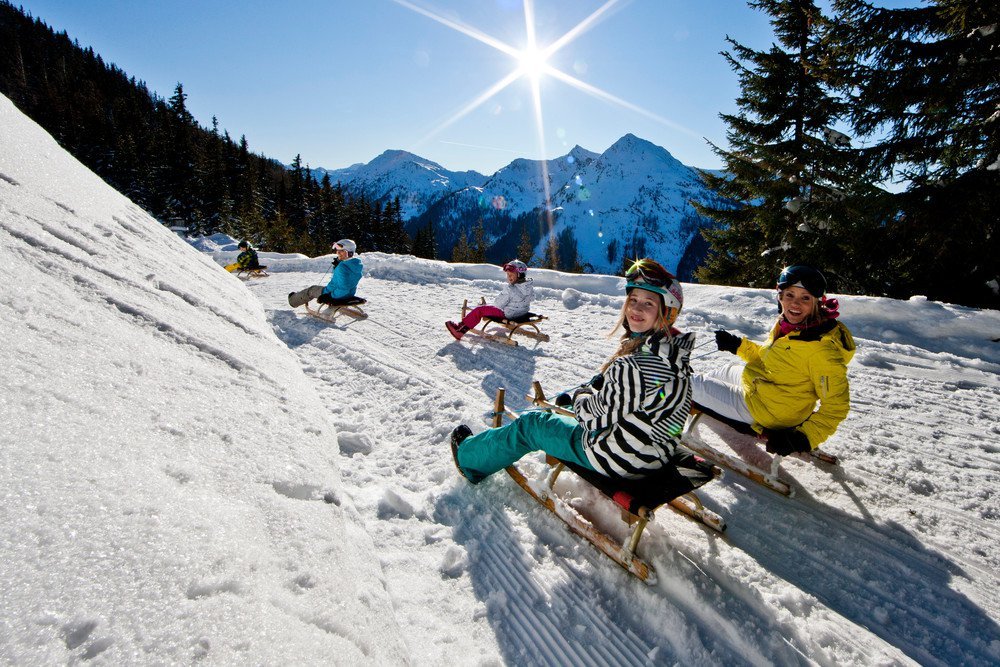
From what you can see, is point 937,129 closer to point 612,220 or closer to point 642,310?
point 642,310

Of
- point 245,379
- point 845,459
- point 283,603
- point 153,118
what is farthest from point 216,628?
point 153,118

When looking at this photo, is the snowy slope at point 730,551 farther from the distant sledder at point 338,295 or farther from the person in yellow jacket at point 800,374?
the distant sledder at point 338,295

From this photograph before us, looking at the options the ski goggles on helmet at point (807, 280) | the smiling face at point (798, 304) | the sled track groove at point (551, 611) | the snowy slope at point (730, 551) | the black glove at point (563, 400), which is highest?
the ski goggles on helmet at point (807, 280)

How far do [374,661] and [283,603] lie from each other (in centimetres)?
47

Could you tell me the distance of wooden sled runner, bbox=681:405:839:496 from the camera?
3.38 m

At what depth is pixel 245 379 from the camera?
3.48 meters

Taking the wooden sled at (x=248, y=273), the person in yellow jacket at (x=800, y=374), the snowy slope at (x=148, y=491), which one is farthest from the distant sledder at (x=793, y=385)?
the wooden sled at (x=248, y=273)

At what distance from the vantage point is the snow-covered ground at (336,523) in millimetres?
1436

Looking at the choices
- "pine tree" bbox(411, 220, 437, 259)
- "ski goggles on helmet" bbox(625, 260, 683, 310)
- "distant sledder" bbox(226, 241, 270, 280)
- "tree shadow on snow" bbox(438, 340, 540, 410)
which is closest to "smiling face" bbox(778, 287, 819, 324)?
"ski goggles on helmet" bbox(625, 260, 683, 310)

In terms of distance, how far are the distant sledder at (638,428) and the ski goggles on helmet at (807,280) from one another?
135cm

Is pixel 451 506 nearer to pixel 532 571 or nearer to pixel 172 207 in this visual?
pixel 532 571

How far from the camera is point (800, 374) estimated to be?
338 cm

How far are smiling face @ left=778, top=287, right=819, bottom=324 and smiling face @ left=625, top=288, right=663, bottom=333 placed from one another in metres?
1.54

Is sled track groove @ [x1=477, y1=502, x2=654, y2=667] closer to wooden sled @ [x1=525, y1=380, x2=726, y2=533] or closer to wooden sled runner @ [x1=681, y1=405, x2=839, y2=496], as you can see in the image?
wooden sled @ [x1=525, y1=380, x2=726, y2=533]
